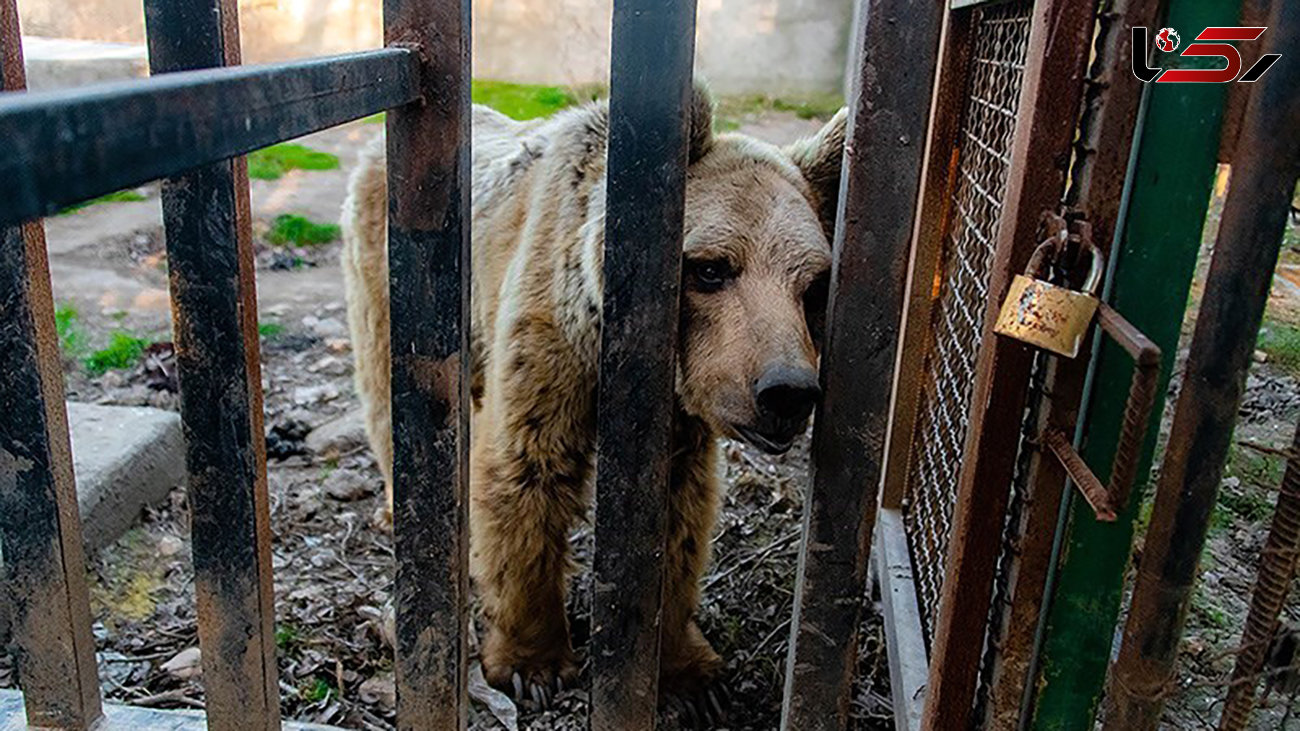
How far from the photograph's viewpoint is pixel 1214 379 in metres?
1.32

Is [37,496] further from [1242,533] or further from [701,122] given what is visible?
[1242,533]

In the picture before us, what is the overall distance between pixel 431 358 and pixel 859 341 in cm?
77

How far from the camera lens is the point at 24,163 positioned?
2.55 feet

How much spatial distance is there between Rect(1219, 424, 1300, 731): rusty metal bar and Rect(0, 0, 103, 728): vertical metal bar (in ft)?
6.38

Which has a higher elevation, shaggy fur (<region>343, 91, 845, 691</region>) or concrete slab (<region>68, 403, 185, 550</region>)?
shaggy fur (<region>343, 91, 845, 691</region>)

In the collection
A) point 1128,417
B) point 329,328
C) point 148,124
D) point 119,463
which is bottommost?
point 329,328

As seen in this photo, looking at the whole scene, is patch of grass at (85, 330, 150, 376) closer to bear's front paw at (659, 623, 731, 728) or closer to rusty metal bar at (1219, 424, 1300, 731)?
bear's front paw at (659, 623, 731, 728)

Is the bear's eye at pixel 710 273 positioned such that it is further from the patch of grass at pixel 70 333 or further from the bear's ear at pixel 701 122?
the patch of grass at pixel 70 333

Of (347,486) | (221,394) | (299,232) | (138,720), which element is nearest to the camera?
(221,394)

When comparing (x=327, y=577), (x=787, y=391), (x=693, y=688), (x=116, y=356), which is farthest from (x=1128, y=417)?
(x=116, y=356)

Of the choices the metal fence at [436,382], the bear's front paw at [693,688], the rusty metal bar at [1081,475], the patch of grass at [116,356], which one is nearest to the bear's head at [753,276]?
the metal fence at [436,382]

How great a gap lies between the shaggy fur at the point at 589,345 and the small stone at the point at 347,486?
1179mm

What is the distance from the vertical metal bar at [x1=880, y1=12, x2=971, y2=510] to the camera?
289cm

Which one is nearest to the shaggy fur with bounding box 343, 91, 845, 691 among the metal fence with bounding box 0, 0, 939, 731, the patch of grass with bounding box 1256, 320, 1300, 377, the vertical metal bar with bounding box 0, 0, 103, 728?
the metal fence with bounding box 0, 0, 939, 731
